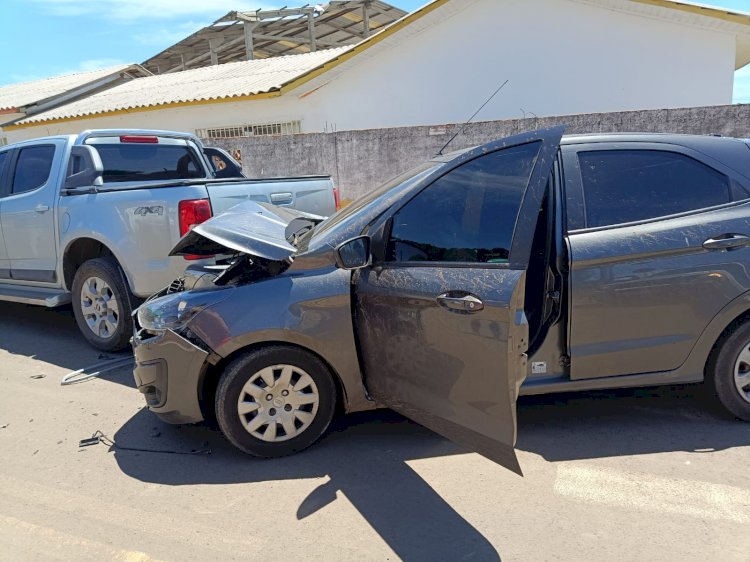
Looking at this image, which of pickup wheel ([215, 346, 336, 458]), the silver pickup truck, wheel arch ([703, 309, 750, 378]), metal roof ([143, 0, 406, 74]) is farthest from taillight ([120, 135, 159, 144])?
metal roof ([143, 0, 406, 74])

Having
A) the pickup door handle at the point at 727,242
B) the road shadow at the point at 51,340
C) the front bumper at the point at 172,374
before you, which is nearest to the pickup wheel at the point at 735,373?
the pickup door handle at the point at 727,242

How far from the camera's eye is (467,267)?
302cm

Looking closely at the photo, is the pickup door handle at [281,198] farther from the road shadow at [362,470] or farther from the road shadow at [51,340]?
the road shadow at [362,470]

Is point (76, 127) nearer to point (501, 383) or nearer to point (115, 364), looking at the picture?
point (115, 364)

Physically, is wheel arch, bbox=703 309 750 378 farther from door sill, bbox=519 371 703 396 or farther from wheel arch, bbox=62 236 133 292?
wheel arch, bbox=62 236 133 292

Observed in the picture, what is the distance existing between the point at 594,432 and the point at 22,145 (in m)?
6.17

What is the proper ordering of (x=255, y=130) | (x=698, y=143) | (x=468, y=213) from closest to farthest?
(x=468, y=213), (x=698, y=143), (x=255, y=130)

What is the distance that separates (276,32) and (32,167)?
19.9 m

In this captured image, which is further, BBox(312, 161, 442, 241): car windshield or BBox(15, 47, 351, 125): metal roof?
BBox(15, 47, 351, 125): metal roof

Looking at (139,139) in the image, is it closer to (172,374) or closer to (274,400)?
(172,374)

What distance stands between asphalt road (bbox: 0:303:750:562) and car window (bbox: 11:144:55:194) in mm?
2778

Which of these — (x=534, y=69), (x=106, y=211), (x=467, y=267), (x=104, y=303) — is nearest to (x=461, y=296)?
(x=467, y=267)

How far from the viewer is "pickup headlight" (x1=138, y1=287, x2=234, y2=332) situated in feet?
11.0

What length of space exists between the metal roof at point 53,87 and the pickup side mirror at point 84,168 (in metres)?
18.2
